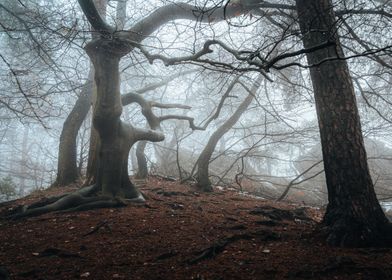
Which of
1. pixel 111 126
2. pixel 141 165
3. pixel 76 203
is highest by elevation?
pixel 111 126

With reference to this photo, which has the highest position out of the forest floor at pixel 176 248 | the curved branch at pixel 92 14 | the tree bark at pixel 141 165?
the curved branch at pixel 92 14

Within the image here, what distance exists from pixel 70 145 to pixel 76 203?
3.70 m

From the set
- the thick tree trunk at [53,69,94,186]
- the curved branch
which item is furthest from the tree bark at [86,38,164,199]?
the thick tree trunk at [53,69,94,186]

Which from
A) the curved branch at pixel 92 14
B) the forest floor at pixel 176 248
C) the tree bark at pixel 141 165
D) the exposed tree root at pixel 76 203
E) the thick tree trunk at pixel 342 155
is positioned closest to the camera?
the forest floor at pixel 176 248

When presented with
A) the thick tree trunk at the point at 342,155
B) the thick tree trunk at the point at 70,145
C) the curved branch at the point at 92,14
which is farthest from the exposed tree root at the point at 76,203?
the thick tree trunk at the point at 342,155

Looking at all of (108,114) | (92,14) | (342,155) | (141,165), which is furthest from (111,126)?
(141,165)

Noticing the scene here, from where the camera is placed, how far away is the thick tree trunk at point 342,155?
10.4 ft

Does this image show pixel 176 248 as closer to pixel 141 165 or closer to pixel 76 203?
pixel 76 203

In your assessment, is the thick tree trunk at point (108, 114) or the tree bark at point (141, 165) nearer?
the thick tree trunk at point (108, 114)

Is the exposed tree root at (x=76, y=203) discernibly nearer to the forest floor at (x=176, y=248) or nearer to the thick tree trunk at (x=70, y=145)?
the forest floor at (x=176, y=248)

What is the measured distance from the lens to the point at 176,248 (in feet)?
10.8

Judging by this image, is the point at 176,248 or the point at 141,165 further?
the point at 141,165

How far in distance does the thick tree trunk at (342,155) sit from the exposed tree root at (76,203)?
317 centimetres

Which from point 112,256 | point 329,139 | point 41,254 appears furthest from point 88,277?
point 329,139
